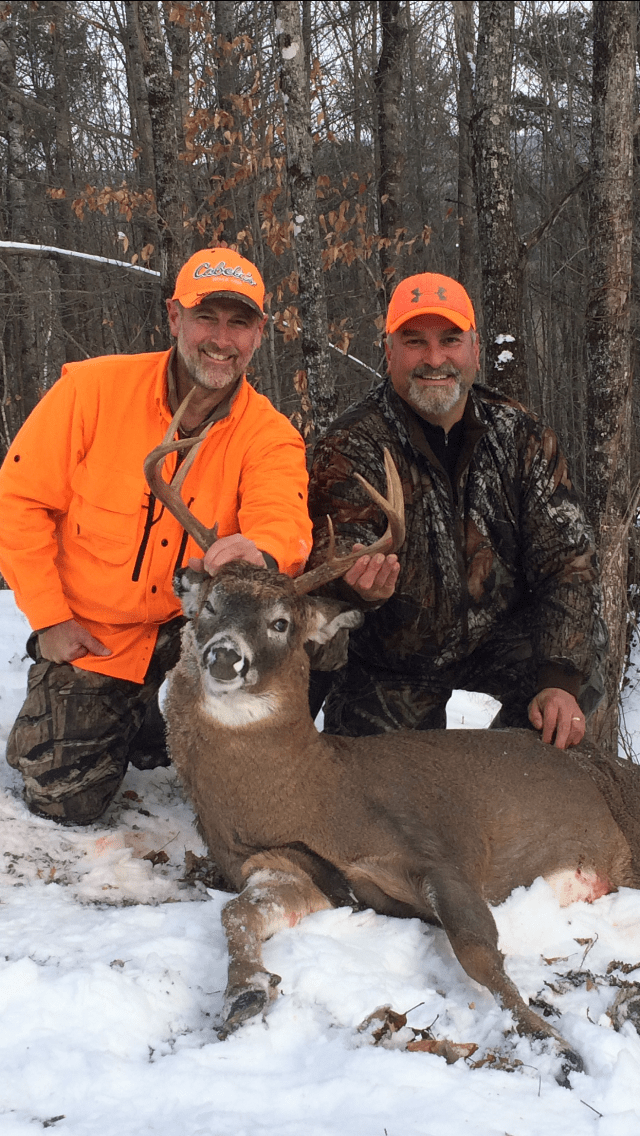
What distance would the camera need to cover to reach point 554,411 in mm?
11617

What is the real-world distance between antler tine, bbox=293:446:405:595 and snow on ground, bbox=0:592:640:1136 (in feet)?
3.59

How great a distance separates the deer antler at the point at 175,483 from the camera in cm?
334

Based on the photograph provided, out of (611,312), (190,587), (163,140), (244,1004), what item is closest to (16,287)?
(163,140)

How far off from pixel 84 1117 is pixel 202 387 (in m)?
2.76

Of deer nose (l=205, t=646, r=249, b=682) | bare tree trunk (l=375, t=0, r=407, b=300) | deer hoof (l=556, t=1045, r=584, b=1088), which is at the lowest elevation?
deer hoof (l=556, t=1045, r=584, b=1088)

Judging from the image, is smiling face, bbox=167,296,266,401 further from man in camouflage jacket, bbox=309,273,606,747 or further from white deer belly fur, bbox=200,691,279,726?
white deer belly fur, bbox=200,691,279,726

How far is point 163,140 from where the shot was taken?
6469mm

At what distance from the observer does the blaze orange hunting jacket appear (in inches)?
154

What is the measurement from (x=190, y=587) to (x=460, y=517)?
1348 millimetres

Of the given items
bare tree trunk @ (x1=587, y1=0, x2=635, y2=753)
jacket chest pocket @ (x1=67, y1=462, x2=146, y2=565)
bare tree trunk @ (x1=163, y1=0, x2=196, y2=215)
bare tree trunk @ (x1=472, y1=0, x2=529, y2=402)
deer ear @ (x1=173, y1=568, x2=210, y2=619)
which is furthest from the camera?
bare tree trunk @ (x1=163, y1=0, x2=196, y2=215)

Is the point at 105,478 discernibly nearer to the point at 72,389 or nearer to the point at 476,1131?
the point at 72,389

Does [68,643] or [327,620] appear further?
[68,643]

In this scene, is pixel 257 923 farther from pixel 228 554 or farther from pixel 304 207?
pixel 304 207

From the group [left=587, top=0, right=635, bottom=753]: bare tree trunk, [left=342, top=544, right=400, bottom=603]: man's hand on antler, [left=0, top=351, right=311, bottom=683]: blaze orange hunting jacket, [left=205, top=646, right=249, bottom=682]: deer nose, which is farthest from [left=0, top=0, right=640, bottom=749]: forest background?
[left=205, top=646, right=249, bottom=682]: deer nose
